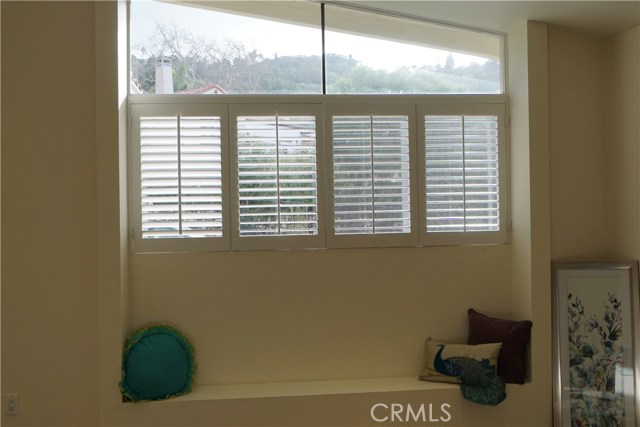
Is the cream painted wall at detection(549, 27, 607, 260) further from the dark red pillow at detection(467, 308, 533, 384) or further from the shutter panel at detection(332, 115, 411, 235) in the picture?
the shutter panel at detection(332, 115, 411, 235)

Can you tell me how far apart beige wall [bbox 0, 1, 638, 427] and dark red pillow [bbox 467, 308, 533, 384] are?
0.09m

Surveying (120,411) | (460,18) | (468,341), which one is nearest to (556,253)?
(468,341)

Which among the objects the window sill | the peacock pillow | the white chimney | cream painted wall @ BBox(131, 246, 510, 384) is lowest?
the window sill

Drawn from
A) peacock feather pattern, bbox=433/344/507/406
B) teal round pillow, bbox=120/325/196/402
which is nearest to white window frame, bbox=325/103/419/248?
peacock feather pattern, bbox=433/344/507/406

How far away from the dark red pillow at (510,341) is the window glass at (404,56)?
1457 millimetres

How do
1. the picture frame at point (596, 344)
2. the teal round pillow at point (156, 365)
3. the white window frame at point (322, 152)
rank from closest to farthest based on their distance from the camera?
the teal round pillow at point (156, 365)
the picture frame at point (596, 344)
the white window frame at point (322, 152)

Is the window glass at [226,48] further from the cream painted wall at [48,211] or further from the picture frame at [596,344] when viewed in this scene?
the picture frame at [596,344]

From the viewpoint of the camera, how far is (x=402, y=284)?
392 cm

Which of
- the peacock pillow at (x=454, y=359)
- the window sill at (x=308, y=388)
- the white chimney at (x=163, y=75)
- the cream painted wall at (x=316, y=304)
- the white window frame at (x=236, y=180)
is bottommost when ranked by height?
the window sill at (x=308, y=388)

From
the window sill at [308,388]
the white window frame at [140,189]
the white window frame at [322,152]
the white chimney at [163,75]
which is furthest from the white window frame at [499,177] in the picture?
the white chimney at [163,75]

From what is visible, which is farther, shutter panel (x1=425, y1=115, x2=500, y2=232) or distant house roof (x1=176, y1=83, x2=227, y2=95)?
shutter panel (x1=425, y1=115, x2=500, y2=232)

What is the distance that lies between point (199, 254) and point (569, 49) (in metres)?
2.54

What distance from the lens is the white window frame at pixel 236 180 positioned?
3.80m

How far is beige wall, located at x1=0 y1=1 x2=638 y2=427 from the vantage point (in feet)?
11.6
